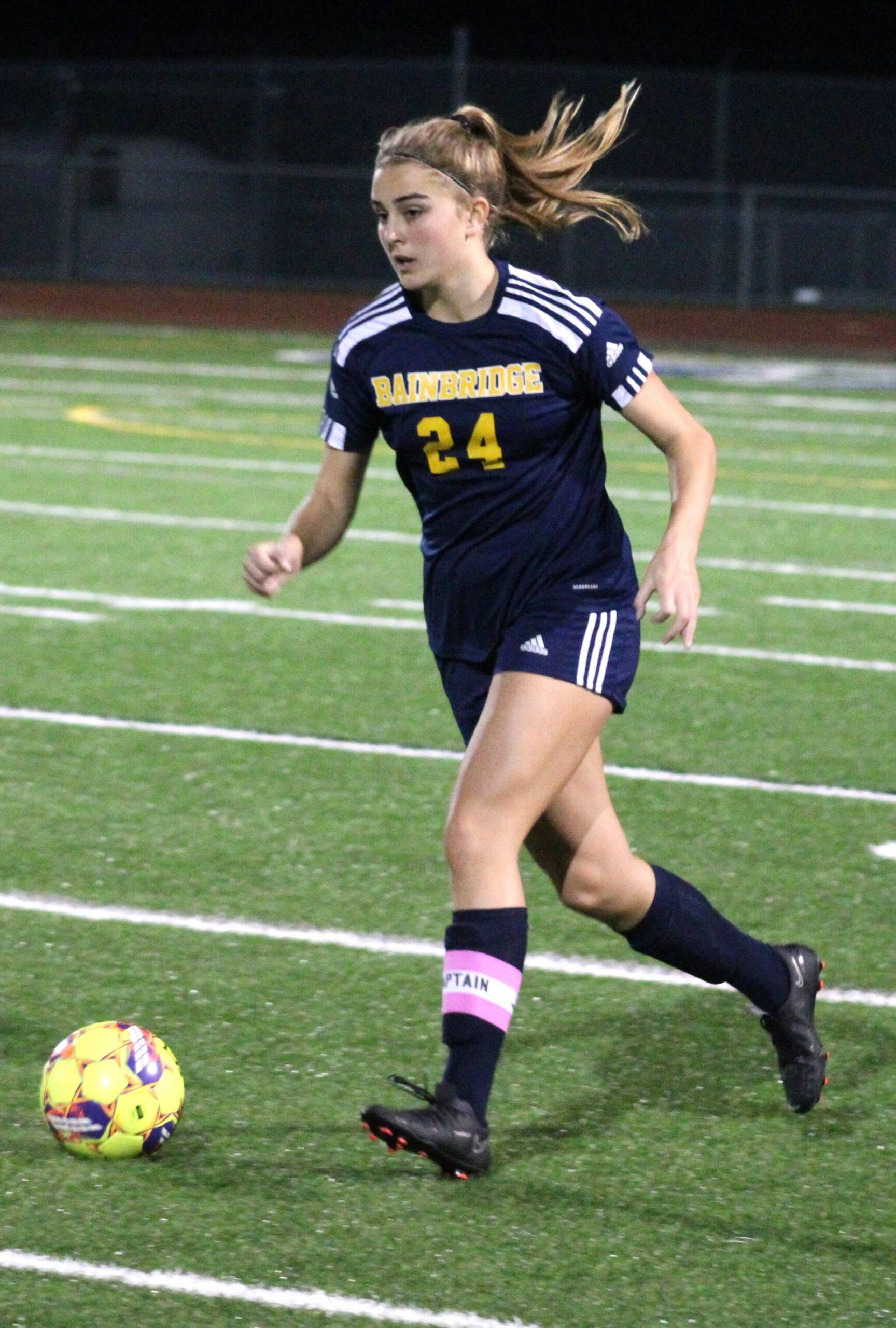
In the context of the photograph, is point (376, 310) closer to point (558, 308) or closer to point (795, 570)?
point (558, 308)

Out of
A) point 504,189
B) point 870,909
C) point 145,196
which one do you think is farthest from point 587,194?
point 145,196

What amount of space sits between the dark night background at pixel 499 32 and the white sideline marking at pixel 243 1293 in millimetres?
34984

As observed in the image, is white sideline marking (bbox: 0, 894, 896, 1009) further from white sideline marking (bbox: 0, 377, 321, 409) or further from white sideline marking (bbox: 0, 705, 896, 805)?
white sideline marking (bbox: 0, 377, 321, 409)

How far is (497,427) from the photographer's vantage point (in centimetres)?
380

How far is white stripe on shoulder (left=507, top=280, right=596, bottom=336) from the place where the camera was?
3.79 m

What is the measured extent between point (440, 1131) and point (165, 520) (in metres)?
8.57

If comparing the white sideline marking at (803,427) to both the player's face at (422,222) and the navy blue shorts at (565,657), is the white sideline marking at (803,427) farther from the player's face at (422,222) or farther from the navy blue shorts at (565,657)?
the player's face at (422,222)

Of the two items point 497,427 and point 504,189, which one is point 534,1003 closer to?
point 497,427

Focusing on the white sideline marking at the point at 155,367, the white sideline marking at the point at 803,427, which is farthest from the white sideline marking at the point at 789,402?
the white sideline marking at the point at 155,367

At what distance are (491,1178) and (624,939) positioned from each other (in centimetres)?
153

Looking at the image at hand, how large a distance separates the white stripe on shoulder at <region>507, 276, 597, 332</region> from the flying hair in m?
0.14

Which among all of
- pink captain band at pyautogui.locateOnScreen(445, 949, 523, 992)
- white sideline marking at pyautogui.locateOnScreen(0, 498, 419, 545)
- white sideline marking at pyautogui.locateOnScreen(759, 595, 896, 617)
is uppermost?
pink captain band at pyautogui.locateOnScreen(445, 949, 523, 992)

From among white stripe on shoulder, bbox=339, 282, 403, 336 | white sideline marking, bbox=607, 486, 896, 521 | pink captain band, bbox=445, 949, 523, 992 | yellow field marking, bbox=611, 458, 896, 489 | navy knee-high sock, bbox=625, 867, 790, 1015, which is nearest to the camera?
pink captain band, bbox=445, 949, 523, 992

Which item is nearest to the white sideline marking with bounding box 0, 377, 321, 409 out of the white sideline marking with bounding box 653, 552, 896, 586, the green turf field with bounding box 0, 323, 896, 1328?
the green turf field with bounding box 0, 323, 896, 1328
